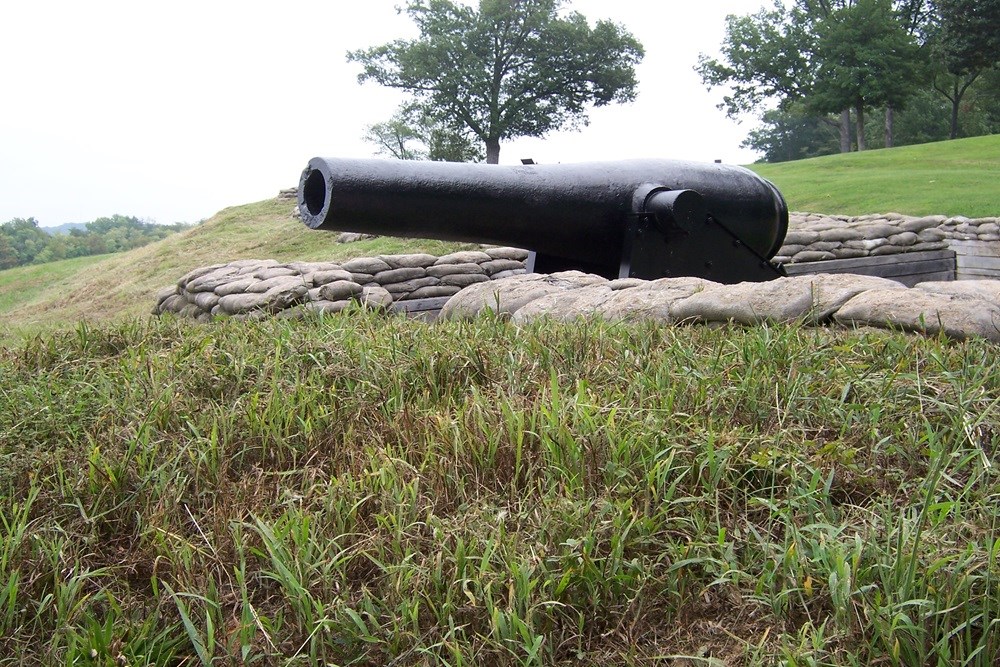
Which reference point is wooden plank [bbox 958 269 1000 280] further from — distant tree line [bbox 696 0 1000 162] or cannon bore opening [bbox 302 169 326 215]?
distant tree line [bbox 696 0 1000 162]

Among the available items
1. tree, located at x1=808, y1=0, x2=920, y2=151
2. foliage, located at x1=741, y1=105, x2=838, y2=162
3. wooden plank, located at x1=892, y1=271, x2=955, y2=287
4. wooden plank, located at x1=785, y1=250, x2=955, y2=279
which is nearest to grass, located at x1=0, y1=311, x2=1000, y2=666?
wooden plank, located at x1=785, y1=250, x2=955, y2=279

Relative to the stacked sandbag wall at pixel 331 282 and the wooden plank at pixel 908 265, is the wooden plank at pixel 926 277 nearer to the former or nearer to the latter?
the wooden plank at pixel 908 265

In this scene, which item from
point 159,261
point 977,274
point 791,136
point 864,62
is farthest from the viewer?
point 791,136

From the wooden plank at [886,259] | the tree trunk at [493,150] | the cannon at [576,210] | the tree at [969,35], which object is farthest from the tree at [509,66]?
the cannon at [576,210]

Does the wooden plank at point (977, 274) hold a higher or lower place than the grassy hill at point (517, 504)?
lower

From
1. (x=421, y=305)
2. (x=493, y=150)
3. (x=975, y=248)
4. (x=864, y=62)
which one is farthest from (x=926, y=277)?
(x=864, y=62)

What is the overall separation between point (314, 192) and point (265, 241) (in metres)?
13.8

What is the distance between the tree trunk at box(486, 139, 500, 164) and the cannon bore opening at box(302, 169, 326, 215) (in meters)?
27.8

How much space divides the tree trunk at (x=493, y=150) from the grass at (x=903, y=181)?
32.2 feet

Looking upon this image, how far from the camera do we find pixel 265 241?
18672mm

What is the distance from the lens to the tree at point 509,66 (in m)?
32.7

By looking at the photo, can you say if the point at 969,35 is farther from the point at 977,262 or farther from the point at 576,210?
the point at 576,210

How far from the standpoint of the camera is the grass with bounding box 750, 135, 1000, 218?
17109mm

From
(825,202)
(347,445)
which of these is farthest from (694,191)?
(825,202)
